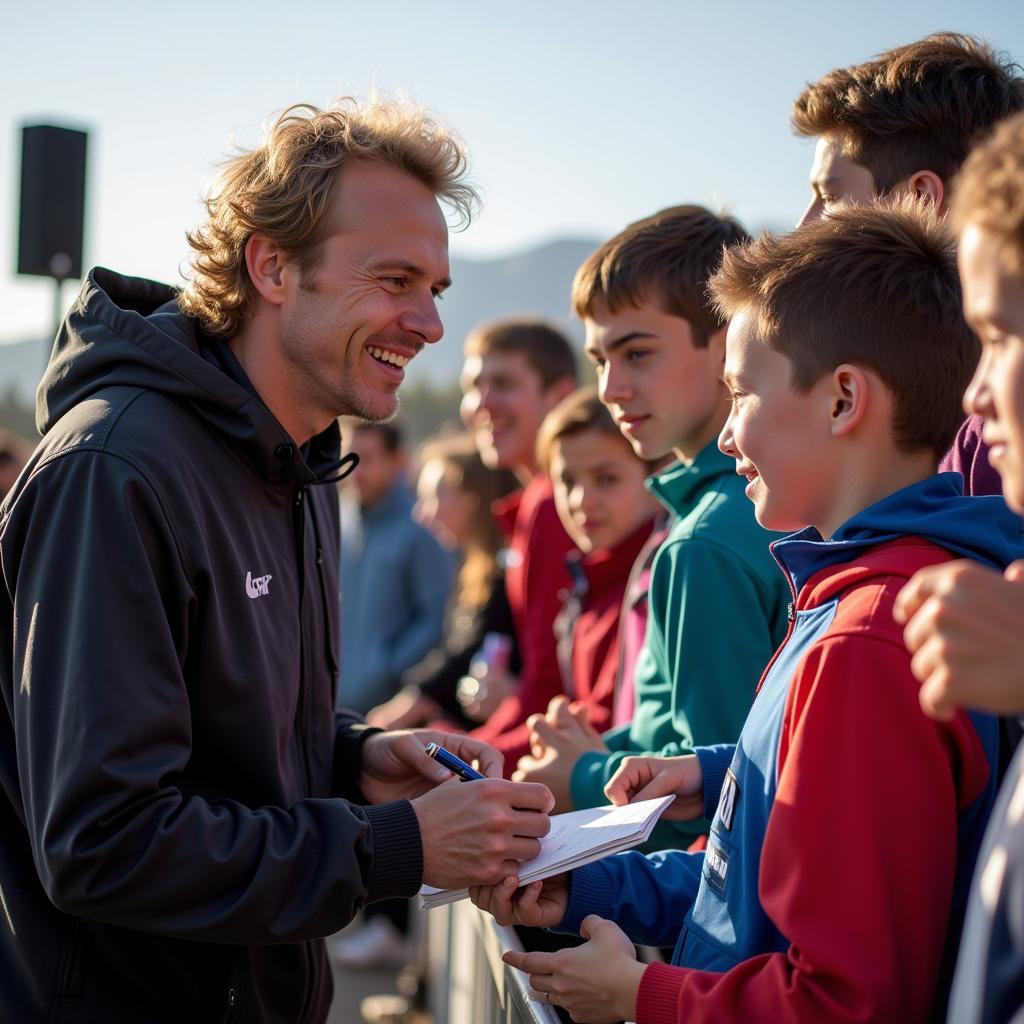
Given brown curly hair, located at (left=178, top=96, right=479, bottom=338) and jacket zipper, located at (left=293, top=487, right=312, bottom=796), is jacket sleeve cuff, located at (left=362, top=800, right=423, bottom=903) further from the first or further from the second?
brown curly hair, located at (left=178, top=96, right=479, bottom=338)

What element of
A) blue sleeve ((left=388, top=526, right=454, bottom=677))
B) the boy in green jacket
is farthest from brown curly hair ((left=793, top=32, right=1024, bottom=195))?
blue sleeve ((left=388, top=526, right=454, bottom=677))

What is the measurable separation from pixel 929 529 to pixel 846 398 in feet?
0.89

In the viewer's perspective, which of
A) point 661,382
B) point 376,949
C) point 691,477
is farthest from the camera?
point 376,949

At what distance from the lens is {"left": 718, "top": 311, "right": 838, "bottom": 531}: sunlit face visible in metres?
1.91

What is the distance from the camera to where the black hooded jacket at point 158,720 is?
6.70ft

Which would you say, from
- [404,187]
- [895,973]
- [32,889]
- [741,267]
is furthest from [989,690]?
[404,187]

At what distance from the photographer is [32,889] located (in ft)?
7.50

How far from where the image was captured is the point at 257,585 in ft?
8.17

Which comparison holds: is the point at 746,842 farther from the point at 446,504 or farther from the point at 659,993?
the point at 446,504

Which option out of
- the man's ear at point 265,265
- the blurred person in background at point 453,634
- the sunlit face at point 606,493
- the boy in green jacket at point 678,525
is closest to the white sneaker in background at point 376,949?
the blurred person in background at point 453,634

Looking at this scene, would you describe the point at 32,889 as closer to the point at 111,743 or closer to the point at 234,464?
the point at 111,743

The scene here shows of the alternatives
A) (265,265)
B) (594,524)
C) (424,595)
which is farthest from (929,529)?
(424,595)

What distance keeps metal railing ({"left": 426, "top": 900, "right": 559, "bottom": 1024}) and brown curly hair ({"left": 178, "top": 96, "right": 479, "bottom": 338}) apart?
1648mm

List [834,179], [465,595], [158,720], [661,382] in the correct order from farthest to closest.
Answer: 1. [465,595]
2. [661,382]
3. [834,179]
4. [158,720]
